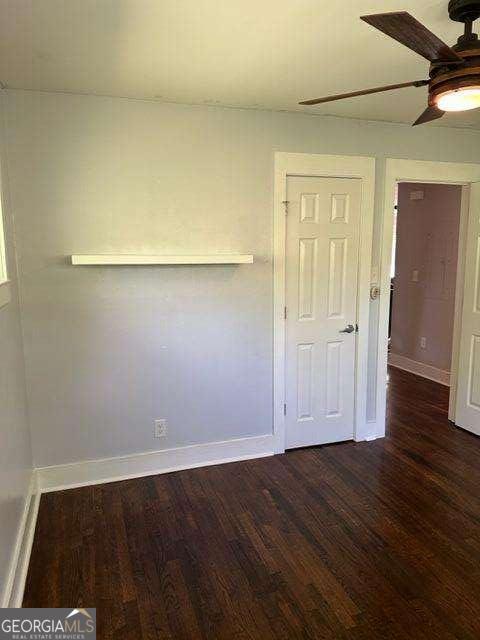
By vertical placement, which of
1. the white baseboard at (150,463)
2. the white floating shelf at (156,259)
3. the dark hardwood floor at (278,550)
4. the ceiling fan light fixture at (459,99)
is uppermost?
the ceiling fan light fixture at (459,99)

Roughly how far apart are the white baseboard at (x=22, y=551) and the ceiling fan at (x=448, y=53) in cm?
246

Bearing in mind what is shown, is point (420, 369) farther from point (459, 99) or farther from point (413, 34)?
point (413, 34)

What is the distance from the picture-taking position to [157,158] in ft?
9.37

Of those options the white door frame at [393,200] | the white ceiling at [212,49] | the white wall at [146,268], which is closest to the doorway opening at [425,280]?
the white door frame at [393,200]

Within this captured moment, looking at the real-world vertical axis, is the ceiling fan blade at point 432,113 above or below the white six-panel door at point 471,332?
above

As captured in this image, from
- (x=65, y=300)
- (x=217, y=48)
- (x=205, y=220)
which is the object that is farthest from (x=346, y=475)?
(x=217, y=48)

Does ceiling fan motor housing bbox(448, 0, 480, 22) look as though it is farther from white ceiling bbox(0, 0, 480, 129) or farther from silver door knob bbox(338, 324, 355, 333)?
silver door knob bbox(338, 324, 355, 333)

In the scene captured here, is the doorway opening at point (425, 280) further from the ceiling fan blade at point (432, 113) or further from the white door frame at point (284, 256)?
the ceiling fan blade at point (432, 113)

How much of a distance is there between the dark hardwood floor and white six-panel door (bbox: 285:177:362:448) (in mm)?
291

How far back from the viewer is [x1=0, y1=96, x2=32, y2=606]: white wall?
73.4 inches

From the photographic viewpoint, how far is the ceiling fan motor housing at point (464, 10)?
5.29ft

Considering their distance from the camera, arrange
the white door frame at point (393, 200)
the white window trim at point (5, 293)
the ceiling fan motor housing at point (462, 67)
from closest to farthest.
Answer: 1. the ceiling fan motor housing at point (462, 67)
2. the white window trim at point (5, 293)
3. the white door frame at point (393, 200)

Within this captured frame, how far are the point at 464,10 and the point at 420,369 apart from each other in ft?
14.7

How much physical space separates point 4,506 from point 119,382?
1196 mm
